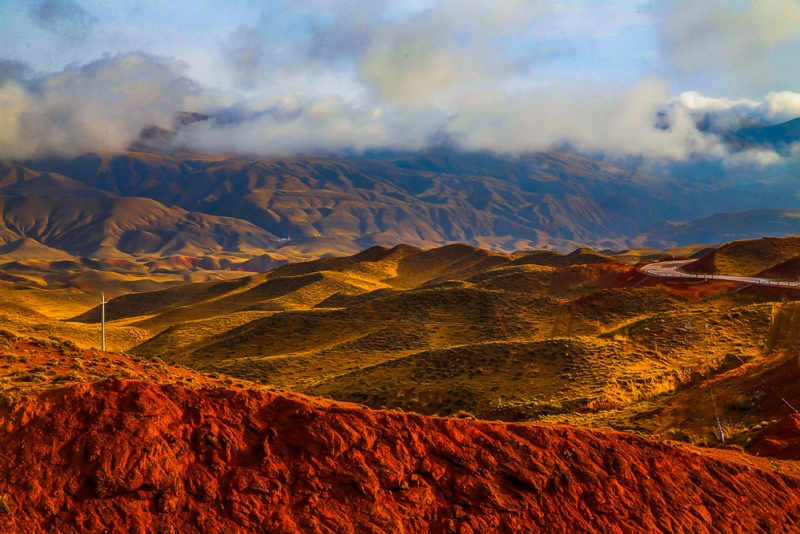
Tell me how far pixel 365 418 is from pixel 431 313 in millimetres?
45643

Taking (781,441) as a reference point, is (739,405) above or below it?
below

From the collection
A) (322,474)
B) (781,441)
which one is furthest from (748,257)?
(322,474)

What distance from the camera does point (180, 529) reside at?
1200 centimetres

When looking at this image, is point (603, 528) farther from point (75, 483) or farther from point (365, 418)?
point (75, 483)

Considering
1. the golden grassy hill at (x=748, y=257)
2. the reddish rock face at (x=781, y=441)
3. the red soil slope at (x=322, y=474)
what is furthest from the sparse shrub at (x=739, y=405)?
the golden grassy hill at (x=748, y=257)

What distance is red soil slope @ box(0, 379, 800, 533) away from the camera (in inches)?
481

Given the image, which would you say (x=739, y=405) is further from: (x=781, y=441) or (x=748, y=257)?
(x=748, y=257)

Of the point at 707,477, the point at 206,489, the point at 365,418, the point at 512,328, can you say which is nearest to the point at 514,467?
the point at 365,418

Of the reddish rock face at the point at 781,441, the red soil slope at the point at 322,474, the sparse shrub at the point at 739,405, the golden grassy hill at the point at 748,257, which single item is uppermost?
the red soil slope at the point at 322,474

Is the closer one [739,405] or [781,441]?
[781,441]

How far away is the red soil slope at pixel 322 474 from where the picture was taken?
12.2m

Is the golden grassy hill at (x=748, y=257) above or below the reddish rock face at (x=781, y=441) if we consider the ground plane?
below

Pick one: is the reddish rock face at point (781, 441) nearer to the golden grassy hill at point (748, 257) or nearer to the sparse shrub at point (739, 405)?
the sparse shrub at point (739, 405)

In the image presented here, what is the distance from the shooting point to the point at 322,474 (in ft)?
44.2
